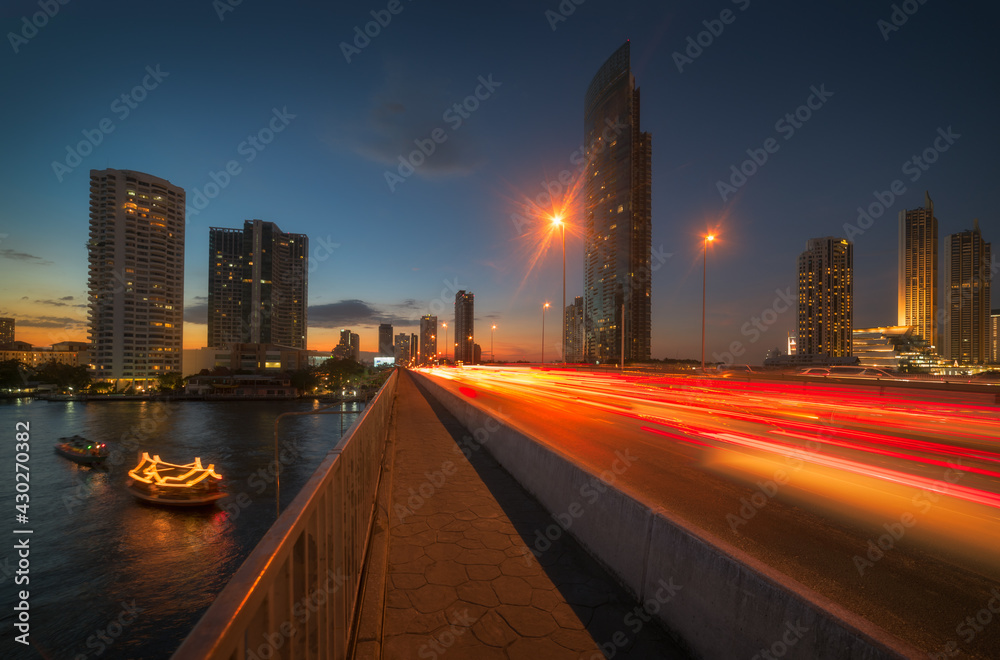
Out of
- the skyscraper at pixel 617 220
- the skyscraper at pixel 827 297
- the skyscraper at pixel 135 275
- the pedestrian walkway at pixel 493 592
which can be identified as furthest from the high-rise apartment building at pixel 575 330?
the pedestrian walkway at pixel 493 592

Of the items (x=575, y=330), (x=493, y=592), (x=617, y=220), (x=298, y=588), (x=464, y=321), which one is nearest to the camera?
(x=298, y=588)

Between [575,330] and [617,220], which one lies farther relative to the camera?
[575,330]

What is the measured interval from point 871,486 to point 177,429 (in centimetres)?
9596

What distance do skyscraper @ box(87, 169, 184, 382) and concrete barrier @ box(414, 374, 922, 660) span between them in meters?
179

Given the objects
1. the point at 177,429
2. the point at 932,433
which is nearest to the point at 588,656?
the point at 932,433

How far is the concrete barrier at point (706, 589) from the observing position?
214cm

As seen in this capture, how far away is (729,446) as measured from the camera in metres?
10.5

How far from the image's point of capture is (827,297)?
13738 centimetres

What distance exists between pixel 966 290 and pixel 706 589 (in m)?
222

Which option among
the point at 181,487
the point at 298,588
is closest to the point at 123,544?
the point at 181,487

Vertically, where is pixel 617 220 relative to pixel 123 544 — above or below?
above

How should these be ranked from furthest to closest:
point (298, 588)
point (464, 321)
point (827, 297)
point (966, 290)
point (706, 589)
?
point (464, 321) < point (966, 290) < point (827, 297) < point (706, 589) < point (298, 588)

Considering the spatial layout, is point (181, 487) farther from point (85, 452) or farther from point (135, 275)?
point (135, 275)


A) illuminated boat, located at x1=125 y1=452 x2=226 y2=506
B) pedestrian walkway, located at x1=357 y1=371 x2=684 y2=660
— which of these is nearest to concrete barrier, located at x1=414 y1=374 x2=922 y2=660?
pedestrian walkway, located at x1=357 y1=371 x2=684 y2=660
